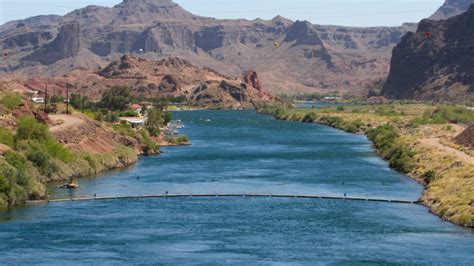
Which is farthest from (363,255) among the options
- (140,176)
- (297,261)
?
(140,176)

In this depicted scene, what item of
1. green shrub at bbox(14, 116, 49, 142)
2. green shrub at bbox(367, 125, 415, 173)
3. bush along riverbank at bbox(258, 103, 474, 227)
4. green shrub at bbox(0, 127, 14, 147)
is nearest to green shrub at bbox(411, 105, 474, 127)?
bush along riverbank at bbox(258, 103, 474, 227)

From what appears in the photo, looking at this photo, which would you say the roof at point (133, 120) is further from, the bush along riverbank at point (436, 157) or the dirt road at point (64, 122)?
the bush along riverbank at point (436, 157)

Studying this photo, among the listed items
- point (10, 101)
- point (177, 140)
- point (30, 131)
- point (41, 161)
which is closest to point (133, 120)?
point (177, 140)

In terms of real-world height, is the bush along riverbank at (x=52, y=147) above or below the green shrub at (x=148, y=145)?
above

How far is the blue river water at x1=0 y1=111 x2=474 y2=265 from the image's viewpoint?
58438 mm

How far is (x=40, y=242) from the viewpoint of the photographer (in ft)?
203

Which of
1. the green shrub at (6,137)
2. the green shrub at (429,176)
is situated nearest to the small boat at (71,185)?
the green shrub at (6,137)

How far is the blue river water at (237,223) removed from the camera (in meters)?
58.4

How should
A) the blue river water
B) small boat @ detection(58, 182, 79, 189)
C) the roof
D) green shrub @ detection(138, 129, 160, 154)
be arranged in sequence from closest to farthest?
the blue river water → small boat @ detection(58, 182, 79, 189) → green shrub @ detection(138, 129, 160, 154) → the roof

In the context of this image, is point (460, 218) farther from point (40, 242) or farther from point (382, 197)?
point (40, 242)

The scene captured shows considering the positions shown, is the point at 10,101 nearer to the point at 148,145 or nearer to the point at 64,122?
the point at 64,122

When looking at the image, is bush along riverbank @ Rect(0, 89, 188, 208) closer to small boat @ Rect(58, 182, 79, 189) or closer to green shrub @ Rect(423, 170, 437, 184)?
small boat @ Rect(58, 182, 79, 189)

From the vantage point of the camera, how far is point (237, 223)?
Answer: 69812 millimetres

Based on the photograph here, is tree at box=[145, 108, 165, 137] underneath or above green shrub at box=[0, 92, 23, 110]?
underneath
